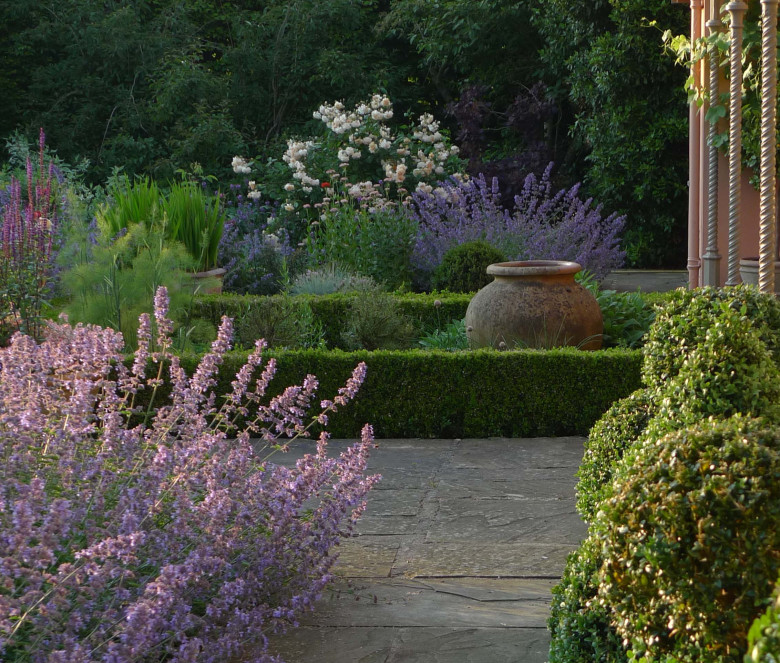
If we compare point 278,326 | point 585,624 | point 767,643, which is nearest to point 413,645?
point 585,624

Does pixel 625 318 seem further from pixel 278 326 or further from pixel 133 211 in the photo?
pixel 133 211

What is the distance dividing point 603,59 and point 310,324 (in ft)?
23.1

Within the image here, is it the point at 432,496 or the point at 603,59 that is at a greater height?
the point at 603,59

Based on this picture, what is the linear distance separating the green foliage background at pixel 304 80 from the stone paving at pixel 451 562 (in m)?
8.58

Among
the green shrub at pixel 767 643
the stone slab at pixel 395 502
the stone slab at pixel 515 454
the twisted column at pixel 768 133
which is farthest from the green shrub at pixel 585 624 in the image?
the stone slab at pixel 515 454

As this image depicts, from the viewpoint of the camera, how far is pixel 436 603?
121 inches

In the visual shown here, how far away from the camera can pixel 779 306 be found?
2.79 metres

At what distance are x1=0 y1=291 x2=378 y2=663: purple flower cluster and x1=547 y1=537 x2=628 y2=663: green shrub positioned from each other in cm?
71

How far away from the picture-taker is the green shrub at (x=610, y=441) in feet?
9.70

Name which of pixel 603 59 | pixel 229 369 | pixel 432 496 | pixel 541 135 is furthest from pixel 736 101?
pixel 541 135

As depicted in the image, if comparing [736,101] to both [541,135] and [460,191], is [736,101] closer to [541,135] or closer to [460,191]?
[460,191]

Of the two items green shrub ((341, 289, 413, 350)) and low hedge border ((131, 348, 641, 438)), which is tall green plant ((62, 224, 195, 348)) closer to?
green shrub ((341, 289, 413, 350))

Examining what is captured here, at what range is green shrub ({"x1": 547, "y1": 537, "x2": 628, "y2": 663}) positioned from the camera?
2.24m

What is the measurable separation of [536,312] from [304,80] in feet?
33.0
